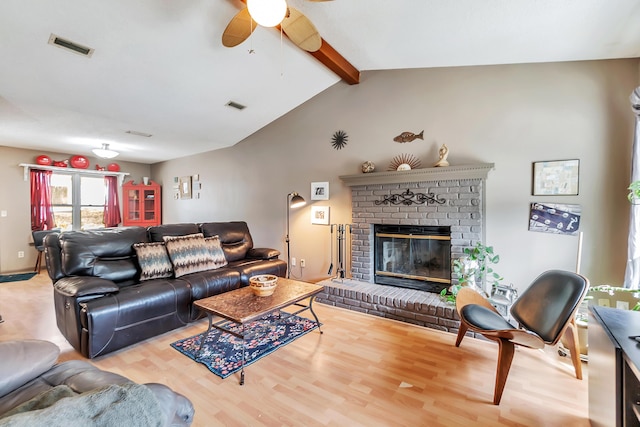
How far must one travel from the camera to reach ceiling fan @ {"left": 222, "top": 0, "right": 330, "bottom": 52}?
1624 millimetres

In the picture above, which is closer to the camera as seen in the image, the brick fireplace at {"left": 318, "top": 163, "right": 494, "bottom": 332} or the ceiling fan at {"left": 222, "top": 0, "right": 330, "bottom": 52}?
the ceiling fan at {"left": 222, "top": 0, "right": 330, "bottom": 52}

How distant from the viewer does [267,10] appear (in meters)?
1.63

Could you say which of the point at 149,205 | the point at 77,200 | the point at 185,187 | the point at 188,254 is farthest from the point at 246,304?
the point at 77,200

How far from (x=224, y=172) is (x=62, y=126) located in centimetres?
234

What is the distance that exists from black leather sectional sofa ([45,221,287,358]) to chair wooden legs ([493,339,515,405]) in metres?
2.47

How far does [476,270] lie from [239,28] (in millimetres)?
2975

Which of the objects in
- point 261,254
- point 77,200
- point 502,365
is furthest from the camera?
→ point 77,200

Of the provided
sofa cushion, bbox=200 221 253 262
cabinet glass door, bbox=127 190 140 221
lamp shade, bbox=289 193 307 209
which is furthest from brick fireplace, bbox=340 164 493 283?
cabinet glass door, bbox=127 190 140 221

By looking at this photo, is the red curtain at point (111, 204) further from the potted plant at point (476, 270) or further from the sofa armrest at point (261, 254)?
the potted plant at point (476, 270)

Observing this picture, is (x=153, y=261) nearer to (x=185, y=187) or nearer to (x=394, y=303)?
(x=394, y=303)

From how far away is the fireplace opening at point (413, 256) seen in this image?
321cm

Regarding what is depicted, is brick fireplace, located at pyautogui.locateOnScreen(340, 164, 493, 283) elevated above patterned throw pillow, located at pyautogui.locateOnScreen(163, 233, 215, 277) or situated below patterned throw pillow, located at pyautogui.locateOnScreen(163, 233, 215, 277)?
above

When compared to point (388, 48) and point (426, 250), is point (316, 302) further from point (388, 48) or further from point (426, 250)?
point (388, 48)

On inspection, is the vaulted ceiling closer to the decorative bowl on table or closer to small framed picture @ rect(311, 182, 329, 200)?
small framed picture @ rect(311, 182, 329, 200)
